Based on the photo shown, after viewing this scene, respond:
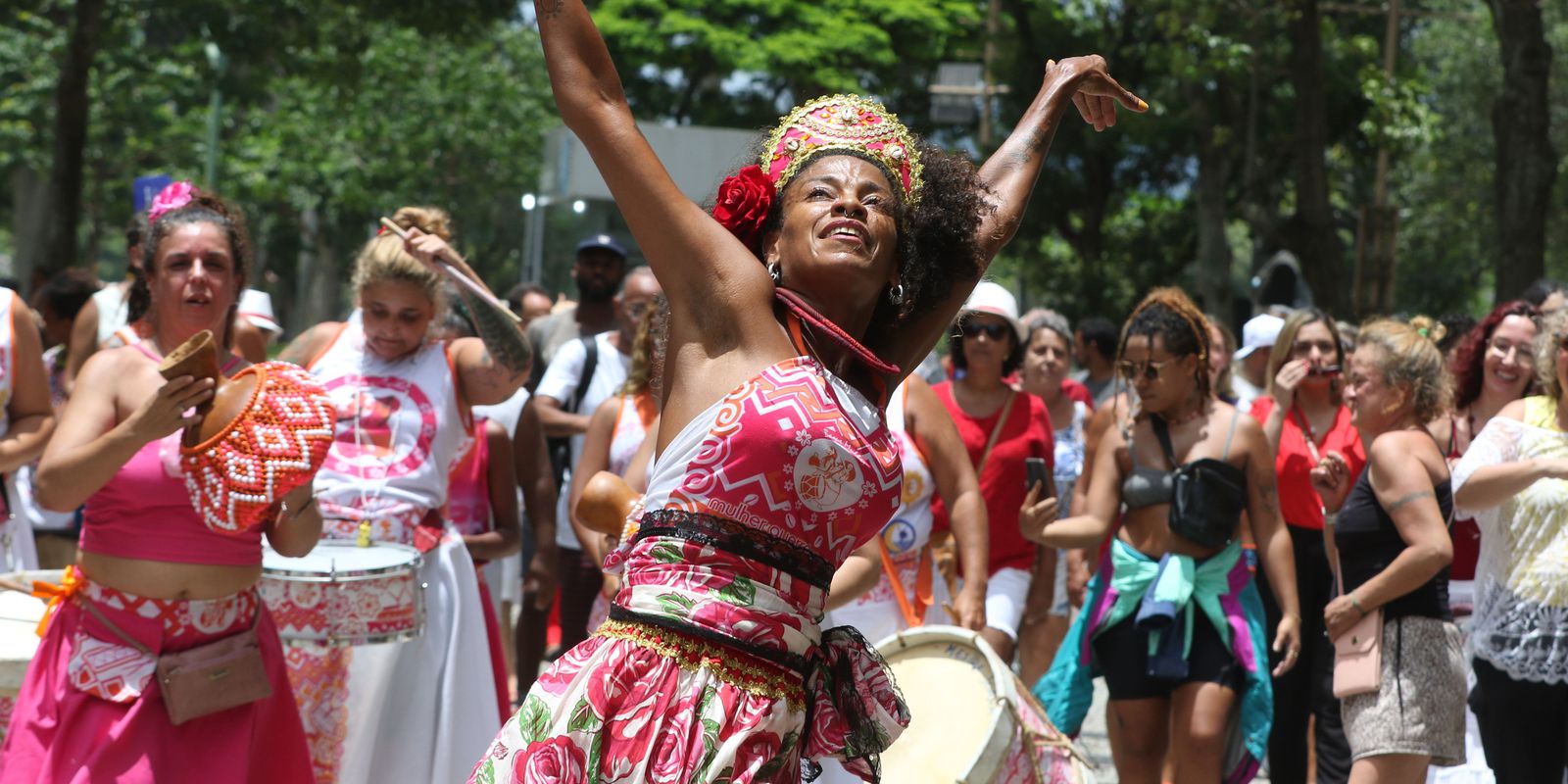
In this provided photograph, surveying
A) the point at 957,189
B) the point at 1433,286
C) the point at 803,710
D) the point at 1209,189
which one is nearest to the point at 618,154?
the point at 957,189

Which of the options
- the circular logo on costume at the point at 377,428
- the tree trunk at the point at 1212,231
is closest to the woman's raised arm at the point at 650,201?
the circular logo on costume at the point at 377,428

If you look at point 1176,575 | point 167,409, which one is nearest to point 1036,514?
point 1176,575

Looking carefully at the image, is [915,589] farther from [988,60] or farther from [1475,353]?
[988,60]

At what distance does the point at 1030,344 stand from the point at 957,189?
6010mm

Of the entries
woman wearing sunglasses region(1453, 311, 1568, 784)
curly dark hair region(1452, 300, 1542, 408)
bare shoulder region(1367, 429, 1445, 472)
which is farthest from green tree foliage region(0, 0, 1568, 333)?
woman wearing sunglasses region(1453, 311, 1568, 784)

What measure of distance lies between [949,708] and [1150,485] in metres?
1.74

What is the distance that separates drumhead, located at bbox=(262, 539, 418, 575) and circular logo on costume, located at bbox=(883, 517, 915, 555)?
1701 millimetres

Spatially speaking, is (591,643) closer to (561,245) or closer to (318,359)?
(318,359)

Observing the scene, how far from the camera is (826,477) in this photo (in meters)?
2.92

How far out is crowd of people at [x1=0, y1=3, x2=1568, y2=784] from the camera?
9.69 feet

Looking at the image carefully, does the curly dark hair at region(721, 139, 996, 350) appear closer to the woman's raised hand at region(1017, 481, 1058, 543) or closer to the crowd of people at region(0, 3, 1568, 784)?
the crowd of people at region(0, 3, 1568, 784)

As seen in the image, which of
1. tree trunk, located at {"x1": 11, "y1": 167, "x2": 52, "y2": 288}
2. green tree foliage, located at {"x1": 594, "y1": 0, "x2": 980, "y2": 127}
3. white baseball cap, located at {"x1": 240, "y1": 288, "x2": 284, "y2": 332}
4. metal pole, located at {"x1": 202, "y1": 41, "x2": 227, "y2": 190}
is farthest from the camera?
tree trunk, located at {"x1": 11, "y1": 167, "x2": 52, "y2": 288}

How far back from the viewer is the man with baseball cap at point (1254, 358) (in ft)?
29.8

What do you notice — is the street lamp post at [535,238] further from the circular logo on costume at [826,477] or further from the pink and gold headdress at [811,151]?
the circular logo on costume at [826,477]
